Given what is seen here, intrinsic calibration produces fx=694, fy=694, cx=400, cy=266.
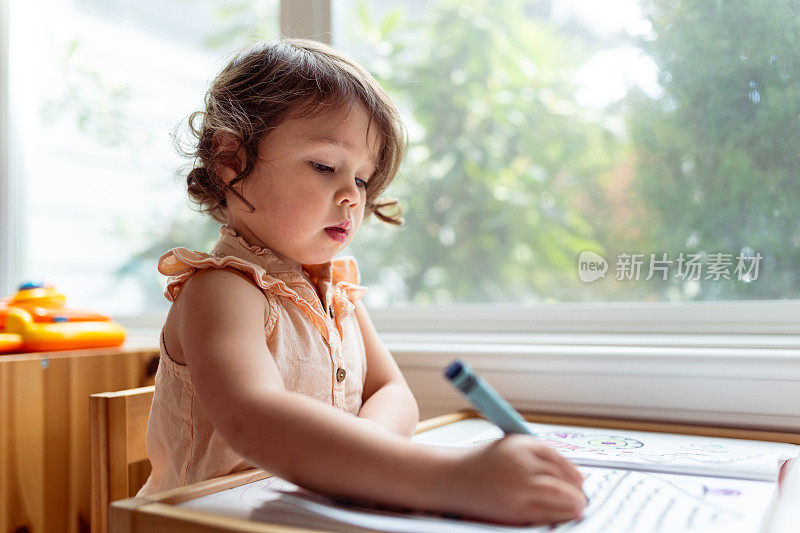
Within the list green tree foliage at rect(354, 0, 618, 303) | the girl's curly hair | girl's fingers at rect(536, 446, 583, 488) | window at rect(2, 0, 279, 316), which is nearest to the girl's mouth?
the girl's curly hair

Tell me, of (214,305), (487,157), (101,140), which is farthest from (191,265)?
(101,140)

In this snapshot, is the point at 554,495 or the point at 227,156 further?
the point at 227,156

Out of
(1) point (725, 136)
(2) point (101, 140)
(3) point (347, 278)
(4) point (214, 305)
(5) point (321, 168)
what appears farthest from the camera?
(2) point (101, 140)

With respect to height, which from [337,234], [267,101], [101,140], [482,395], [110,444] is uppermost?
[101,140]

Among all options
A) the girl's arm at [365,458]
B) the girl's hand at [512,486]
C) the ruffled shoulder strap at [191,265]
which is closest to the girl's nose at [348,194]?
the ruffled shoulder strap at [191,265]

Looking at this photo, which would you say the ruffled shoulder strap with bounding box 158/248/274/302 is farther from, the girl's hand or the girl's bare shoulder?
the girl's hand

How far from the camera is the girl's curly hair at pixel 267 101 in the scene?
72cm

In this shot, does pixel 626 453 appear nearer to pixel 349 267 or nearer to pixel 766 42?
pixel 349 267

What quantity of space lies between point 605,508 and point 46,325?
3.03ft

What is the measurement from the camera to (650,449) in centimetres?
73

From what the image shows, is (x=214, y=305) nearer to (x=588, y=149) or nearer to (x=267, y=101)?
(x=267, y=101)

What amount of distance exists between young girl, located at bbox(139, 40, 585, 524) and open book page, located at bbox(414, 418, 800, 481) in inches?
4.5

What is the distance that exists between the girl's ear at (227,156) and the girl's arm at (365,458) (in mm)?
242

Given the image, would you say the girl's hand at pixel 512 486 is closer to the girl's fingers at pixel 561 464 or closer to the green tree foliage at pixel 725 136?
the girl's fingers at pixel 561 464
